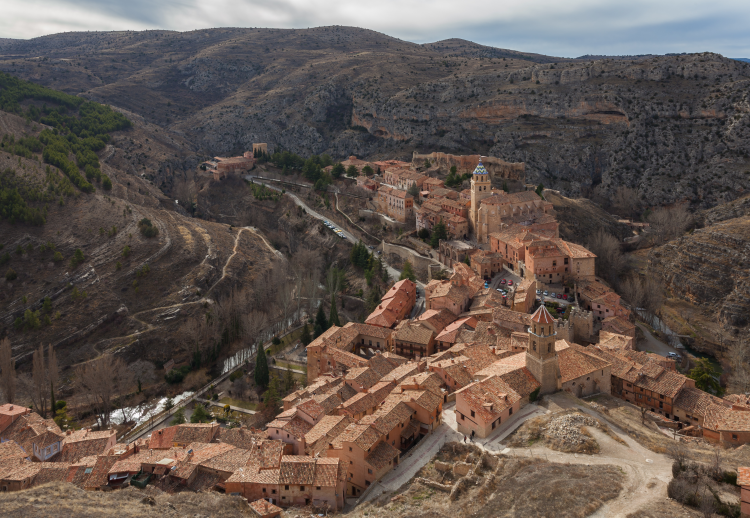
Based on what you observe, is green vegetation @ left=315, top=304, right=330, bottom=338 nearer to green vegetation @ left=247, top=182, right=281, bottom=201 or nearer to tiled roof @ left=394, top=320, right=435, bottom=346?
tiled roof @ left=394, top=320, right=435, bottom=346

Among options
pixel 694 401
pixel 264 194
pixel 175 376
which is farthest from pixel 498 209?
pixel 264 194

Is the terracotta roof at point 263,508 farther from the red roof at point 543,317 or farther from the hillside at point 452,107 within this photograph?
the hillside at point 452,107

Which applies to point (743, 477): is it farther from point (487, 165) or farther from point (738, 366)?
point (487, 165)

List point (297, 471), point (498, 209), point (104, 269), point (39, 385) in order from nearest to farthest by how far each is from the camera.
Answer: point (297, 471) < point (39, 385) < point (104, 269) < point (498, 209)

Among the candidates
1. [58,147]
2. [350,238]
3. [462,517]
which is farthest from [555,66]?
[462,517]

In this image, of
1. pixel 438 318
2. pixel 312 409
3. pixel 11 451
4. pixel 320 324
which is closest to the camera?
pixel 11 451
